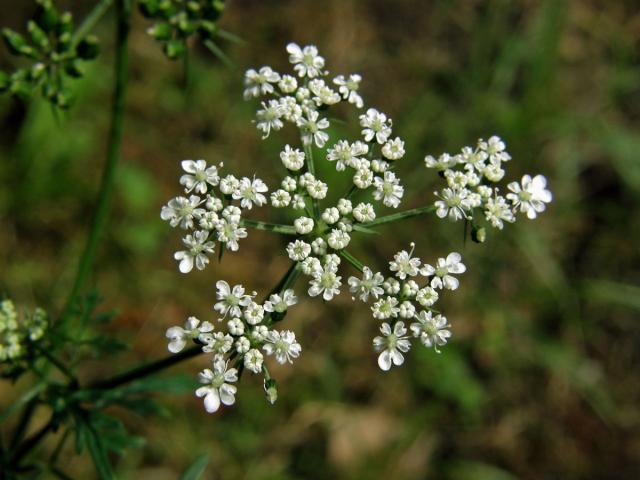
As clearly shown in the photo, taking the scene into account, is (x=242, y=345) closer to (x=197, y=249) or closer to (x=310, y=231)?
(x=197, y=249)

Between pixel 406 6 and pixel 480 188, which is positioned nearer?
pixel 480 188

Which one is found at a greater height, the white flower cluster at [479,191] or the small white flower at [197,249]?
the white flower cluster at [479,191]

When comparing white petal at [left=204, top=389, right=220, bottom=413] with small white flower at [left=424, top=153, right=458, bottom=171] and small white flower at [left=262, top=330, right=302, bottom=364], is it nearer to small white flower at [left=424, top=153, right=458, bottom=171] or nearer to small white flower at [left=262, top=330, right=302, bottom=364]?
small white flower at [left=262, top=330, right=302, bottom=364]

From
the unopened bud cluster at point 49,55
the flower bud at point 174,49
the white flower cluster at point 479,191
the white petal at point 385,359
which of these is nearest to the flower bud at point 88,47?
the unopened bud cluster at point 49,55

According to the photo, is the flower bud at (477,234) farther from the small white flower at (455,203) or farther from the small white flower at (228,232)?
the small white flower at (228,232)

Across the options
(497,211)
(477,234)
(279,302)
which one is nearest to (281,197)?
(279,302)

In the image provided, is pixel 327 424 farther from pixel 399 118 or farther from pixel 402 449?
pixel 399 118

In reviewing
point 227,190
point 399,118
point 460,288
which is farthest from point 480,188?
point 399,118
